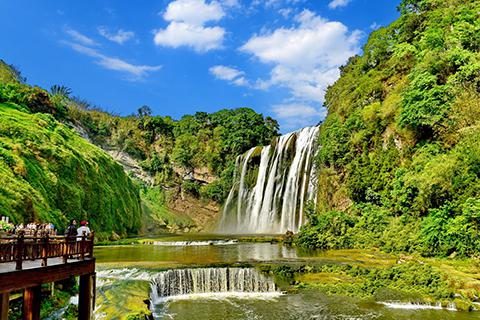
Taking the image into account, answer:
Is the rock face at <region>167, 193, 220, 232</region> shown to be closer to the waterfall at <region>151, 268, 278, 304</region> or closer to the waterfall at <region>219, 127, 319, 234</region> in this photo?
the waterfall at <region>219, 127, 319, 234</region>

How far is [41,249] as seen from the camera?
9062 millimetres

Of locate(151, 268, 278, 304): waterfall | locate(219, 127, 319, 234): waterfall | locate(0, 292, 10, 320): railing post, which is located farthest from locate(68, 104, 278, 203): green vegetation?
locate(0, 292, 10, 320): railing post

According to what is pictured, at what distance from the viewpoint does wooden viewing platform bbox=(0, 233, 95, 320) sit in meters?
7.96

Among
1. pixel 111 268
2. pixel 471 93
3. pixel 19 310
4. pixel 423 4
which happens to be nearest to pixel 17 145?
pixel 111 268

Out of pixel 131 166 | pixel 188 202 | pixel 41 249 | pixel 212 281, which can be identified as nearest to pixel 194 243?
pixel 212 281

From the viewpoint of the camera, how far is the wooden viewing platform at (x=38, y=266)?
7957mm

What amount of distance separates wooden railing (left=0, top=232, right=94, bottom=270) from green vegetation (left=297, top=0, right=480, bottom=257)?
55.0 ft

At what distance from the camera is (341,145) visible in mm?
34188

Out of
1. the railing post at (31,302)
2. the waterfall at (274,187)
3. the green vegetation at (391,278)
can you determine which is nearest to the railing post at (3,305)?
the railing post at (31,302)

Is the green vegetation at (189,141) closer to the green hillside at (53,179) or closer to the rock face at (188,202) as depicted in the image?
the rock face at (188,202)

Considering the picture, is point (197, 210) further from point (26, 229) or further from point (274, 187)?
point (26, 229)

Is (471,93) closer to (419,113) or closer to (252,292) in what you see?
(419,113)

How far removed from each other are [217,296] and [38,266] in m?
9.08

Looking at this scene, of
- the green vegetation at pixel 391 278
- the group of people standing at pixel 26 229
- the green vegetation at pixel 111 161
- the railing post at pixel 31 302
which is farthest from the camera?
the green vegetation at pixel 111 161
